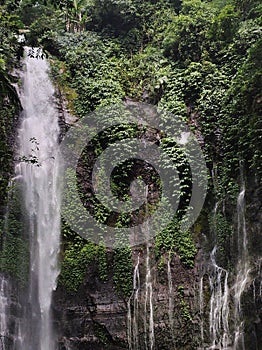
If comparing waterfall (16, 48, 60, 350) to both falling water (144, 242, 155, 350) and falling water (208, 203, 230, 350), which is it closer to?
falling water (144, 242, 155, 350)

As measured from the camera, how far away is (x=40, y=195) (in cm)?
1088

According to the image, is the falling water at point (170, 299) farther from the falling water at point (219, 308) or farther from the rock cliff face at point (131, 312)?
the falling water at point (219, 308)

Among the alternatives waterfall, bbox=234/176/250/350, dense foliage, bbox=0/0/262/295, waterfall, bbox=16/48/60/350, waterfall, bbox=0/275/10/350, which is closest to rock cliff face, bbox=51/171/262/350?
waterfall, bbox=234/176/250/350

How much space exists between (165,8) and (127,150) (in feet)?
26.0

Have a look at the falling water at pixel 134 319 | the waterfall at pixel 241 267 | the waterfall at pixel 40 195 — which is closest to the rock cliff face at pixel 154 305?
the falling water at pixel 134 319

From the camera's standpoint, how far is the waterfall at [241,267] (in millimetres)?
8078

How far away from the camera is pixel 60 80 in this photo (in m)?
13.1

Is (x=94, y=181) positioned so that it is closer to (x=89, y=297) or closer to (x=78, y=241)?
(x=78, y=241)

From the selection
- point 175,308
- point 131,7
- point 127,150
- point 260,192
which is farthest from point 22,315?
point 131,7

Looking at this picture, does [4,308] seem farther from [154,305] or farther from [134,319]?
[154,305]

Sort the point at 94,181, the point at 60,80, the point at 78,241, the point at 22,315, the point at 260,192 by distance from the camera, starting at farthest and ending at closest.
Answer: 1. the point at 60,80
2. the point at 94,181
3. the point at 78,241
4. the point at 22,315
5. the point at 260,192

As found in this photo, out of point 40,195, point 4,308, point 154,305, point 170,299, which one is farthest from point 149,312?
point 40,195

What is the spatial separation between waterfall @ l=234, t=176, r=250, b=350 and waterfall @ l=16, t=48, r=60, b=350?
4.20m

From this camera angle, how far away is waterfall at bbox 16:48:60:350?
31.4 ft
